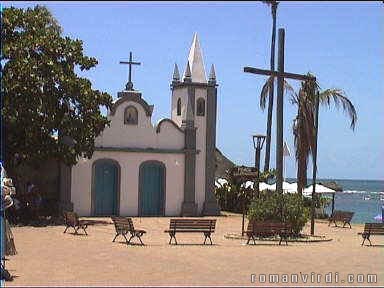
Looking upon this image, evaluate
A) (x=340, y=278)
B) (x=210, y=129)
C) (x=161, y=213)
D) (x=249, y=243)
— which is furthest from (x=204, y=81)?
(x=340, y=278)

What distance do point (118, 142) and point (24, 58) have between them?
686cm

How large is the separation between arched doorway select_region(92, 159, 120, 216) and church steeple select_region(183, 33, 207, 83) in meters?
5.62

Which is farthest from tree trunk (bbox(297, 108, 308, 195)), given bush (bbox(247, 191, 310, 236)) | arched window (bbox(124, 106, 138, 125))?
bush (bbox(247, 191, 310, 236))

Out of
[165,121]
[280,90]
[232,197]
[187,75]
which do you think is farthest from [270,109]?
[280,90]

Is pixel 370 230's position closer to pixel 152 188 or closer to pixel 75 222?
pixel 75 222

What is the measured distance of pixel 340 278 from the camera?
11.9 m

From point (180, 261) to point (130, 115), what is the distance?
16.8 meters

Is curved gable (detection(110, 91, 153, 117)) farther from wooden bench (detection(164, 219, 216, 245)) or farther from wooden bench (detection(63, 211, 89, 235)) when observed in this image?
wooden bench (detection(164, 219, 216, 245))

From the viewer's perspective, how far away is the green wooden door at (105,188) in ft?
A: 96.7

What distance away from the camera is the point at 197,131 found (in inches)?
1249

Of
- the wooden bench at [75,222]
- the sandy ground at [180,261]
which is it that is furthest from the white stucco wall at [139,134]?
the sandy ground at [180,261]

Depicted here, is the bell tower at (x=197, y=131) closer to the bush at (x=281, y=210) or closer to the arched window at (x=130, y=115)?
the arched window at (x=130, y=115)

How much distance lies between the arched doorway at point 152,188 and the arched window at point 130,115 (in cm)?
190

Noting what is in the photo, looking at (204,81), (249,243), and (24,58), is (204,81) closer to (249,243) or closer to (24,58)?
(24,58)
